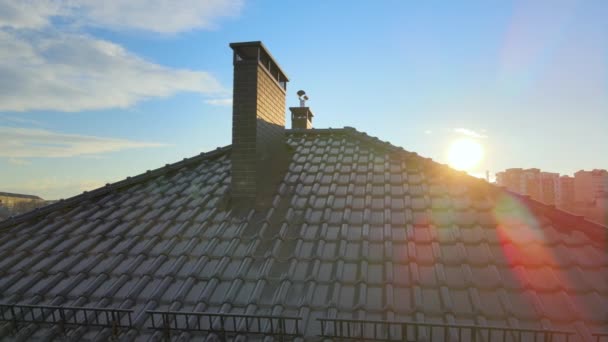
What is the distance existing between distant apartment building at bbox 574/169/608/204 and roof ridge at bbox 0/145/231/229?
47741 mm

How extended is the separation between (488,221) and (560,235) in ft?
4.56

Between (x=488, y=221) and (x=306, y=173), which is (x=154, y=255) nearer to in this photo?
(x=306, y=173)

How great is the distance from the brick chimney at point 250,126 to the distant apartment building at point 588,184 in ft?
155

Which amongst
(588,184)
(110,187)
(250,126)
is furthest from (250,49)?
(588,184)

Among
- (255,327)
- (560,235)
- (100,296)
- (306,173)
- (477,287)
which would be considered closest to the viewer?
(255,327)

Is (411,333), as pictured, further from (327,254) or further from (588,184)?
(588,184)

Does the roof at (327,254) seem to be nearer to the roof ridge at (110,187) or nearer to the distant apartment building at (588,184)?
the roof ridge at (110,187)

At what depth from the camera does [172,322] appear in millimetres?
6113

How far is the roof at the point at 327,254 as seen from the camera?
6125 mm

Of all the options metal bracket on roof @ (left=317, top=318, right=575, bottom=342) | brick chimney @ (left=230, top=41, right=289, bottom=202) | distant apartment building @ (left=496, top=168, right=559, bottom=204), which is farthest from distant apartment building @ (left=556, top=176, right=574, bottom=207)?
metal bracket on roof @ (left=317, top=318, right=575, bottom=342)

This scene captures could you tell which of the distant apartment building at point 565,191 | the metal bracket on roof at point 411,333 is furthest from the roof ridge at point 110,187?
the distant apartment building at point 565,191

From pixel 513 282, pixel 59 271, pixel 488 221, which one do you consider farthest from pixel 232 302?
pixel 488 221

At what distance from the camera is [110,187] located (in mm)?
11578

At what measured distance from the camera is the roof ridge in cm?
1042
